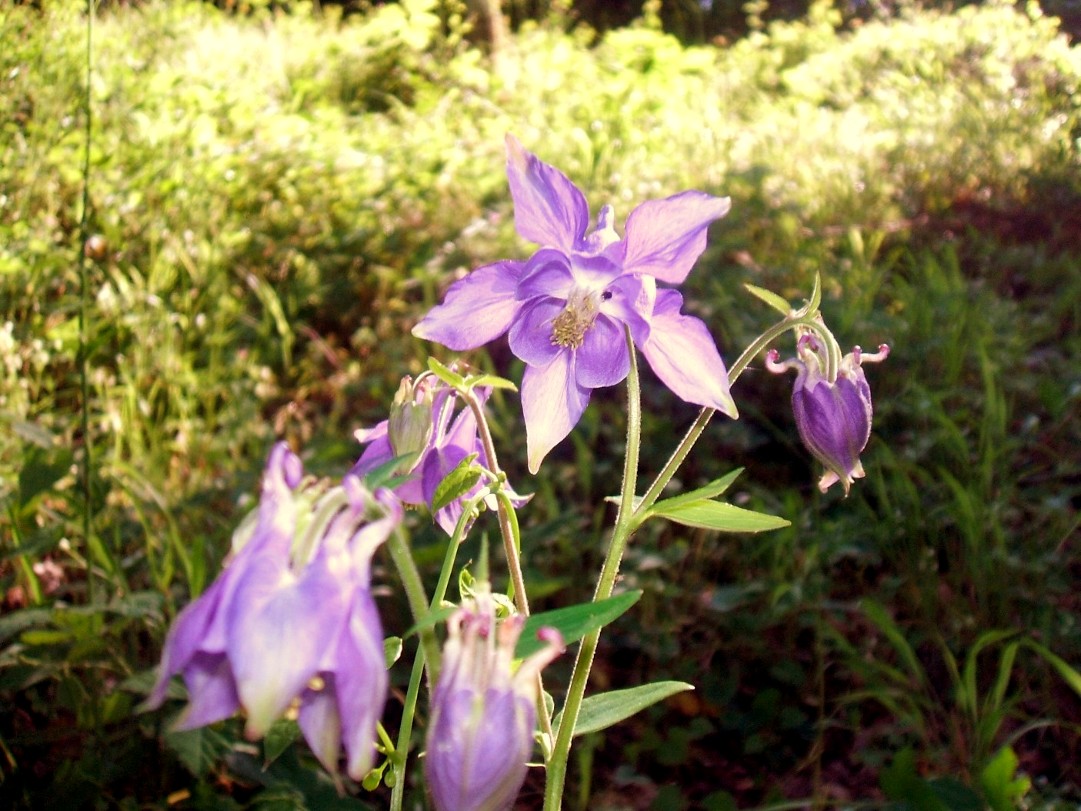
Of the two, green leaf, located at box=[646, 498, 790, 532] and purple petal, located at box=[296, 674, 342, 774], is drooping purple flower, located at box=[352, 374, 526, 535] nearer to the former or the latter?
green leaf, located at box=[646, 498, 790, 532]

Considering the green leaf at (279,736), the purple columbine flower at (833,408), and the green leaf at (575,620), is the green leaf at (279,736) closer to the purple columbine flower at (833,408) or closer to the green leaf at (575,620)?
the green leaf at (575,620)

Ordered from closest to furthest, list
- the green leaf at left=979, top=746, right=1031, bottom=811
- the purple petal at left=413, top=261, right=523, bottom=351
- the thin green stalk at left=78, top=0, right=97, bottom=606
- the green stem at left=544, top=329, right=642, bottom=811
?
the green stem at left=544, top=329, right=642, bottom=811
the purple petal at left=413, top=261, right=523, bottom=351
the green leaf at left=979, top=746, right=1031, bottom=811
the thin green stalk at left=78, top=0, right=97, bottom=606

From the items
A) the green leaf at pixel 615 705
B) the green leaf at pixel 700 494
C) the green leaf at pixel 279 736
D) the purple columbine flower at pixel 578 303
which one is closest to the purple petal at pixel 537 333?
the purple columbine flower at pixel 578 303

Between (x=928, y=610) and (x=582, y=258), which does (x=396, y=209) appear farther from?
(x=582, y=258)

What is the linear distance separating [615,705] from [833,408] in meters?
0.39

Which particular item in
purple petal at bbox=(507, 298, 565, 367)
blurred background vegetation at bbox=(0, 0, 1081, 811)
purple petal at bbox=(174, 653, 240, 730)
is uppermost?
purple petal at bbox=(507, 298, 565, 367)

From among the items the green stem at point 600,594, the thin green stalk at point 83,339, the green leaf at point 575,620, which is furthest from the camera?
the thin green stalk at point 83,339

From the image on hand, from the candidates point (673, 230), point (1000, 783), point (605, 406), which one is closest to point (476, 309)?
point (673, 230)

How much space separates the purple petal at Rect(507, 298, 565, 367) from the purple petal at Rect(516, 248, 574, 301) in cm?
3

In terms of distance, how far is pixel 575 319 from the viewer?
115cm

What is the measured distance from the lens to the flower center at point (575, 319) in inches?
44.4

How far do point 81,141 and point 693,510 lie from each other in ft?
10.4

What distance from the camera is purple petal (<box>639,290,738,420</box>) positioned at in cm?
106

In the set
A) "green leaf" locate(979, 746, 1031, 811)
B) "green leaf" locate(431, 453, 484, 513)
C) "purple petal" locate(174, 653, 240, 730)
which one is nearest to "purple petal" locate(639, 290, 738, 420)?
"green leaf" locate(431, 453, 484, 513)
